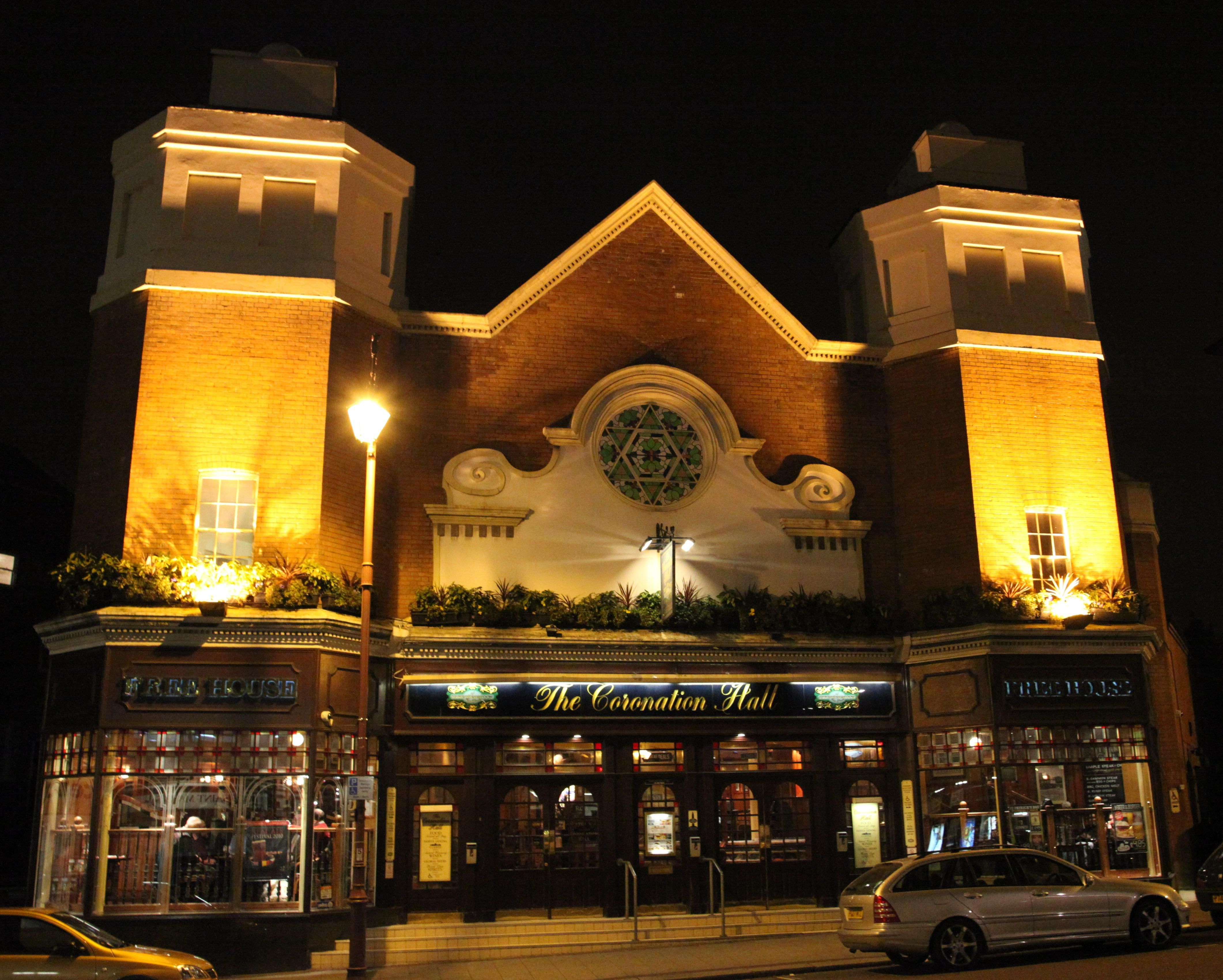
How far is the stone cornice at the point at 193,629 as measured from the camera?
53.9 feet

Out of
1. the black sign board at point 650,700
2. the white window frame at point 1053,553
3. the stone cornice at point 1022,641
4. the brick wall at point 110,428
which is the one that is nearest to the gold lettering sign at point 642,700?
the black sign board at point 650,700

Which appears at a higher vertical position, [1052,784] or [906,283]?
[906,283]

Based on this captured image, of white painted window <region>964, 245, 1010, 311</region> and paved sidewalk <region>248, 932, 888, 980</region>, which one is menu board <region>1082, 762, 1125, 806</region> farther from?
white painted window <region>964, 245, 1010, 311</region>

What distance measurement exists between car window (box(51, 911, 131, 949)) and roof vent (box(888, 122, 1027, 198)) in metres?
19.2

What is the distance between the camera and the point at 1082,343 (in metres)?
21.8

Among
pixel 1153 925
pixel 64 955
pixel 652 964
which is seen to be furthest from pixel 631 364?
pixel 64 955

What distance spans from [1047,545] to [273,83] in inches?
652

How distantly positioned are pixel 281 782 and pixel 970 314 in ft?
48.6

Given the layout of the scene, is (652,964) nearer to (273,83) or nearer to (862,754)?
(862,754)

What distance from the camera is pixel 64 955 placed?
38.4 feet

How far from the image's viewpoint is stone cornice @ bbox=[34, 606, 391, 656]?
53.9ft

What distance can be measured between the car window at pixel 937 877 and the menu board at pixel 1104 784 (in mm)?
6300

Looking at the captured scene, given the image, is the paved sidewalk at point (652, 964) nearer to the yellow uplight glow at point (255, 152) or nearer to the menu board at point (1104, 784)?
the menu board at point (1104, 784)

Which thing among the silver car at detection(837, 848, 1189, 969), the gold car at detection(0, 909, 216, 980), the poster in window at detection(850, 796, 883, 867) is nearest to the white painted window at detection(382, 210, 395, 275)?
the gold car at detection(0, 909, 216, 980)
